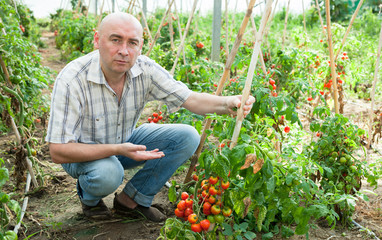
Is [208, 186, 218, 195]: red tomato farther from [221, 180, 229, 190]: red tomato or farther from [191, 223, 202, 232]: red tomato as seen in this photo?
[191, 223, 202, 232]: red tomato

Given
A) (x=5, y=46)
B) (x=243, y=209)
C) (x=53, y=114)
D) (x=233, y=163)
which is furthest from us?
(x=5, y=46)

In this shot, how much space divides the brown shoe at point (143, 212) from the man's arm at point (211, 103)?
593 mm

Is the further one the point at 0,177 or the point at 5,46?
the point at 5,46

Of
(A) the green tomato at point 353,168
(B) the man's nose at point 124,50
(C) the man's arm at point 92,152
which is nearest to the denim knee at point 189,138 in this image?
(C) the man's arm at point 92,152

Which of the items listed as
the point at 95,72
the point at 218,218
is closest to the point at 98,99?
the point at 95,72

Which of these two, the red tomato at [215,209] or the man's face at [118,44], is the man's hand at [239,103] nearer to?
the red tomato at [215,209]

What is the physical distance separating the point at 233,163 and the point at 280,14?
8.23 metres

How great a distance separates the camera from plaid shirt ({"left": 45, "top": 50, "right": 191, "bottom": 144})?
1772mm

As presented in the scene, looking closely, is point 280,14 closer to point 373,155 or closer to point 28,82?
point 373,155

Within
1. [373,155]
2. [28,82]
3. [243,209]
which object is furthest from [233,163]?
[373,155]

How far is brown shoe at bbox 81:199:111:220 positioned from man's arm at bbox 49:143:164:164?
38 cm

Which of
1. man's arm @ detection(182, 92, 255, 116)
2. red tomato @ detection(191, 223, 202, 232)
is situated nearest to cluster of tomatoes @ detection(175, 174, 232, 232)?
red tomato @ detection(191, 223, 202, 232)

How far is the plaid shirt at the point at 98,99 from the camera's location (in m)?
1.77

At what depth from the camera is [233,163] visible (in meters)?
1.41
